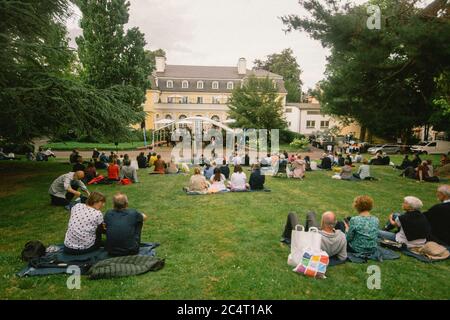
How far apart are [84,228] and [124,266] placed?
1.10 m

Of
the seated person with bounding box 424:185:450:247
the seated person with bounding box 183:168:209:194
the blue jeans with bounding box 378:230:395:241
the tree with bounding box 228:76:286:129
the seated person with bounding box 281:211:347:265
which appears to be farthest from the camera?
the tree with bounding box 228:76:286:129

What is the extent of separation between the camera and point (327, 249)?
574 centimetres

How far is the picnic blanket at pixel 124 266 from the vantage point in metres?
5.15

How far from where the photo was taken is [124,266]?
17.4 feet

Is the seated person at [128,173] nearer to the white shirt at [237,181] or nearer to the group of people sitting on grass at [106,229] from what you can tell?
the white shirt at [237,181]

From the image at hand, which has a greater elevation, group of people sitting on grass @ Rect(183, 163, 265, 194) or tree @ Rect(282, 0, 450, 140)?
tree @ Rect(282, 0, 450, 140)

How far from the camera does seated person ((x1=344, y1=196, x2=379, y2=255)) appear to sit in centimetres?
593

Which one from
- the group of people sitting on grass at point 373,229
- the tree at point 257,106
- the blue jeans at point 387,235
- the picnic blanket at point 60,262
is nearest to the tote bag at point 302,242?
the group of people sitting on grass at point 373,229

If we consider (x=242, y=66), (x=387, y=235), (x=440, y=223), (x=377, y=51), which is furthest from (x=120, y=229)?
(x=242, y=66)

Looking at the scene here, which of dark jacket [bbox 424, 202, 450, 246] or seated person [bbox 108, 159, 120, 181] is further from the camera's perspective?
seated person [bbox 108, 159, 120, 181]

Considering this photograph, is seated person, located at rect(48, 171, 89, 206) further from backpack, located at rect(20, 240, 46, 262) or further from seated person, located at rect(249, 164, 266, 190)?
seated person, located at rect(249, 164, 266, 190)

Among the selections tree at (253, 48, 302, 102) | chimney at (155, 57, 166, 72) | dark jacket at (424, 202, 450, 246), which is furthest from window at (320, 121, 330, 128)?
dark jacket at (424, 202, 450, 246)

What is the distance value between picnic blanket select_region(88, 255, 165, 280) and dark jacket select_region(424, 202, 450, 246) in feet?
17.8
